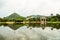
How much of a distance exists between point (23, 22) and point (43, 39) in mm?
4006

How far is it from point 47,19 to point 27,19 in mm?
910

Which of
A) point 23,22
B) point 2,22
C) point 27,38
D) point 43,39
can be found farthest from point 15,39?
point 2,22

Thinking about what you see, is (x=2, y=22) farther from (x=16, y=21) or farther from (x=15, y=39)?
(x=15, y=39)

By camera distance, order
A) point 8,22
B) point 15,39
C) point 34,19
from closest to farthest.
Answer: point 15,39 → point 8,22 → point 34,19

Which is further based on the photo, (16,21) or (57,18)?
(57,18)

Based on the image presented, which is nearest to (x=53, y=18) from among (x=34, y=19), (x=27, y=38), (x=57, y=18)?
(x=57, y=18)

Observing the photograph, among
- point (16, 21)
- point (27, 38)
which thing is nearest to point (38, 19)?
point (16, 21)

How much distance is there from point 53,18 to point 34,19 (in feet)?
3.00

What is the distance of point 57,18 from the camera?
32.9 ft

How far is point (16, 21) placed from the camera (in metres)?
9.30

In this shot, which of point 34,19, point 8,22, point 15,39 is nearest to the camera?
point 15,39

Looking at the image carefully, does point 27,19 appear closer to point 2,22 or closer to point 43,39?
point 2,22

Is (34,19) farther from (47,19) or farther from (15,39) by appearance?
(15,39)

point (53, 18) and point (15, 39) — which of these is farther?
point (53, 18)
